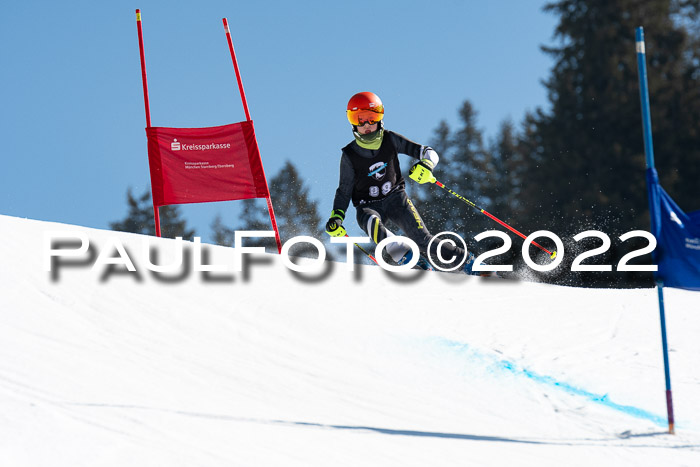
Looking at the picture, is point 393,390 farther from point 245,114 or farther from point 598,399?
point 245,114

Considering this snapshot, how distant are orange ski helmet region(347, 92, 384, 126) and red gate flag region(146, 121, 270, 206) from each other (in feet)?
9.20

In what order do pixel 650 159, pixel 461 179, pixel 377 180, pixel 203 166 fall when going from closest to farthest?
pixel 650 159 → pixel 377 180 → pixel 203 166 → pixel 461 179

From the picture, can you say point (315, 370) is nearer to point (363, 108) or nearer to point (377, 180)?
point (377, 180)

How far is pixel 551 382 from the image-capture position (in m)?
4.57

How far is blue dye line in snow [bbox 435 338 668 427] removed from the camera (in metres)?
4.12

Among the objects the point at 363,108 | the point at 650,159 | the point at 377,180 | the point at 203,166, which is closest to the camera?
the point at 650,159

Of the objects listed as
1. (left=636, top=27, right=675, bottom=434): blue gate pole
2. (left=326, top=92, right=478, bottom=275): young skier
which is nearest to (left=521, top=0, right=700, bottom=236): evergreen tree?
(left=326, top=92, right=478, bottom=275): young skier

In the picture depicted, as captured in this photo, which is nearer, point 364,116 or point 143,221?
point 364,116

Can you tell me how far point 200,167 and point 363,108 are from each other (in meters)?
3.17

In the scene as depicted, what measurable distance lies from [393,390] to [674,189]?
49.2 ft

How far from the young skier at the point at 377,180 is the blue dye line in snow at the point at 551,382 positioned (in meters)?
0.84

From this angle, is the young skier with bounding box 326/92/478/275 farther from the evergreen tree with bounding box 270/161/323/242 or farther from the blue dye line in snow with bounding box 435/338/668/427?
the evergreen tree with bounding box 270/161/323/242

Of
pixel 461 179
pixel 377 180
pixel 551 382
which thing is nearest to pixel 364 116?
pixel 377 180

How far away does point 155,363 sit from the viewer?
148 inches
